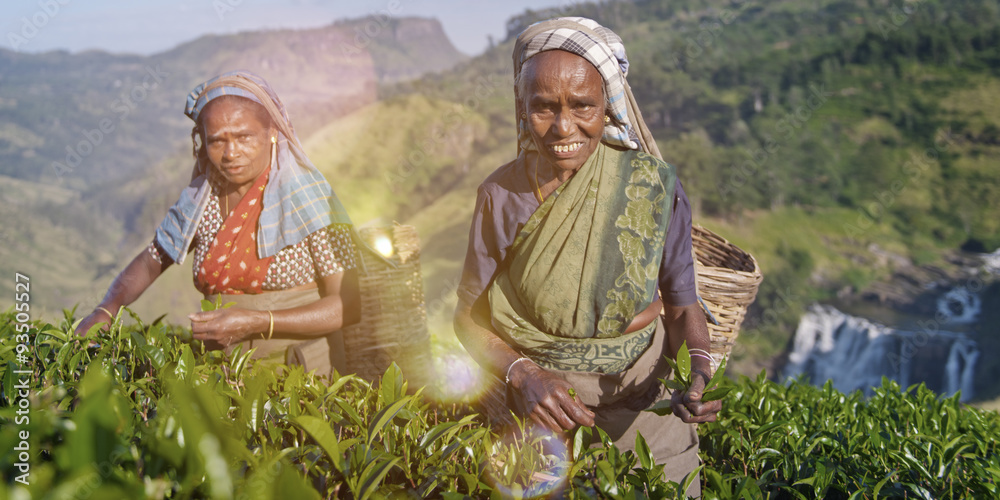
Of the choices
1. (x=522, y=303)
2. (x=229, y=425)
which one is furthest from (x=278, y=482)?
(x=522, y=303)

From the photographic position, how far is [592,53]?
81.9 inches

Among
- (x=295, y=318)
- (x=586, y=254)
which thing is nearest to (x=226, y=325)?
(x=295, y=318)

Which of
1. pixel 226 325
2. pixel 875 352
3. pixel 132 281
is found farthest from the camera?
pixel 875 352

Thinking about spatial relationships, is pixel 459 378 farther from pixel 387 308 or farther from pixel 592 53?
pixel 592 53

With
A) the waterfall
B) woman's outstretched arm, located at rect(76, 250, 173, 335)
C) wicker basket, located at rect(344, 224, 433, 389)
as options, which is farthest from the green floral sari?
the waterfall

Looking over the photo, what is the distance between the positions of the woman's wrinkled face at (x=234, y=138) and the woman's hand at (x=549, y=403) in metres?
1.72

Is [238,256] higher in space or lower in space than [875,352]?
higher

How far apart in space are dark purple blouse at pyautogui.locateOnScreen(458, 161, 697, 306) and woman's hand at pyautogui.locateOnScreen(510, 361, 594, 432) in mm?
510

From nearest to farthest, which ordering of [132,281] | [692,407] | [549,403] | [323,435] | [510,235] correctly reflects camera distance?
[323,435], [692,407], [549,403], [510,235], [132,281]

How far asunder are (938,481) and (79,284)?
72.1m

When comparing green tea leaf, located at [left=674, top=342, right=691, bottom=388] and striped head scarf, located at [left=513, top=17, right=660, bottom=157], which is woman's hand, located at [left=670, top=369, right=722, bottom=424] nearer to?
green tea leaf, located at [left=674, top=342, right=691, bottom=388]

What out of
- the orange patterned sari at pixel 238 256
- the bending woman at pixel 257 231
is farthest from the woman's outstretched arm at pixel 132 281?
the orange patterned sari at pixel 238 256

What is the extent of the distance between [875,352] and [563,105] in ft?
169

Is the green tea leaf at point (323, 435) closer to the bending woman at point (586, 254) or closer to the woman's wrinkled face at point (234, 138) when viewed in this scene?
the bending woman at point (586, 254)
